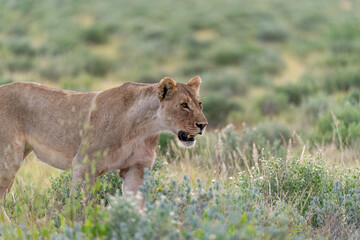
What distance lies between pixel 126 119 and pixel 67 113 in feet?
2.08

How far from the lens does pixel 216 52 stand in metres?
21.0

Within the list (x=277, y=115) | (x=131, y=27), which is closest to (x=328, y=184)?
(x=277, y=115)

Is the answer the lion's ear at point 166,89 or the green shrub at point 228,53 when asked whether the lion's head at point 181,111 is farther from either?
the green shrub at point 228,53

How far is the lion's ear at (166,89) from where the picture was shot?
14.8 ft

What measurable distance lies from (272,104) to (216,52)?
8216mm

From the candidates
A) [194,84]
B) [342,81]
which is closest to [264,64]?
[342,81]

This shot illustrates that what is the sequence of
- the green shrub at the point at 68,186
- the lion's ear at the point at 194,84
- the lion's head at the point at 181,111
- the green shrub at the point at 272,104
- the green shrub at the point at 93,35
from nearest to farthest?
the lion's head at the point at 181,111, the lion's ear at the point at 194,84, the green shrub at the point at 68,186, the green shrub at the point at 272,104, the green shrub at the point at 93,35

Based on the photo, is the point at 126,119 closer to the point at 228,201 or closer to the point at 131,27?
the point at 228,201

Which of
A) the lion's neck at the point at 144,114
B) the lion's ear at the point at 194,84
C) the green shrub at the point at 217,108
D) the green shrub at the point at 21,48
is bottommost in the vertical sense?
the green shrub at the point at 217,108

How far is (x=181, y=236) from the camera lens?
3465 mm

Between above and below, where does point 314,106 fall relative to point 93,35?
above

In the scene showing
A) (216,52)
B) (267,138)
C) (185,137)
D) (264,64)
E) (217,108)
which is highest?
(185,137)

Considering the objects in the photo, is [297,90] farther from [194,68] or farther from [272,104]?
[194,68]

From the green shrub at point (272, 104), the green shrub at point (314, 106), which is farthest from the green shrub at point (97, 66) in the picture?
the green shrub at point (314, 106)
